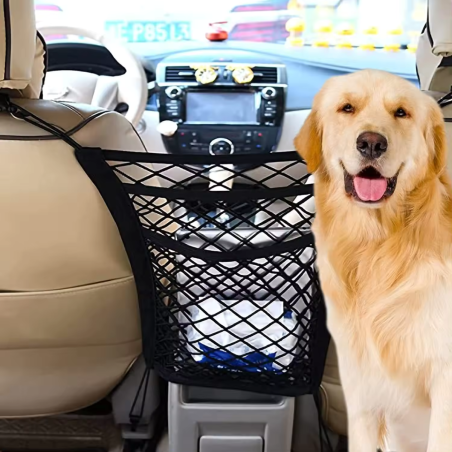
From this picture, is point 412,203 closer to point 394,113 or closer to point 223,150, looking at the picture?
point 394,113

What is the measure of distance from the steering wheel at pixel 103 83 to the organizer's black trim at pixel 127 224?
908 mm

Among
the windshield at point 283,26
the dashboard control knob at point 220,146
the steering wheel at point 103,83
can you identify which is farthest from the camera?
the windshield at point 283,26

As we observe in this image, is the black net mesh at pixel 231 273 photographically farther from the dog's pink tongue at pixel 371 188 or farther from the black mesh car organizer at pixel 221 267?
the dog's pink tongue at pixel 371 188

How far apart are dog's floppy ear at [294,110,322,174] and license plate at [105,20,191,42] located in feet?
5.43

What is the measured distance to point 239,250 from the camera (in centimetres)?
104

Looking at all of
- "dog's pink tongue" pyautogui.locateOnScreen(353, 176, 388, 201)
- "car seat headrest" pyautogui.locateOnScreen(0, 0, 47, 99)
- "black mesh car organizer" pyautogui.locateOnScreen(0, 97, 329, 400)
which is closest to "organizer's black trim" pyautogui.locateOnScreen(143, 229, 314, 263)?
"black mesh car organizer" pyautogui.locateOnScreen(0, 97, 329, 400)

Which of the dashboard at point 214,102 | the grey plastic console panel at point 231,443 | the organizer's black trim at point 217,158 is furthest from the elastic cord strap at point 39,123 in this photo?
the dashboard at point 214,102

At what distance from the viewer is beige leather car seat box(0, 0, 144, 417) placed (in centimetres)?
100

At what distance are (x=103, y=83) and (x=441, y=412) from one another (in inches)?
59.6

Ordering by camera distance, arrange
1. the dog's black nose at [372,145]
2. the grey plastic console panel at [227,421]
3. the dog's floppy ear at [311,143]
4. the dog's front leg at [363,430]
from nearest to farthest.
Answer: the dog's black nose at [372,145] → the dog's floppy ear at [311,143] → the dog's front leg at [363,430] → the grey plastic console panel at [227,421]

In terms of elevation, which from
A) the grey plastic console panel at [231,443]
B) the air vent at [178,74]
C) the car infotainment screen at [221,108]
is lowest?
the grey plastic console panel at [231,443]

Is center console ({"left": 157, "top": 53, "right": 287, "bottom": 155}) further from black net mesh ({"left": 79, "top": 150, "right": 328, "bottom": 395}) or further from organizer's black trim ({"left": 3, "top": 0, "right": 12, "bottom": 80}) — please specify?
organizer's black trim ({"left": 3, "top": 0, "right": 12, "bottom": 80})

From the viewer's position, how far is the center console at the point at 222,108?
203 cm

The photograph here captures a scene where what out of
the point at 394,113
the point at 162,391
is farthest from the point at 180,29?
the point at 394,113
